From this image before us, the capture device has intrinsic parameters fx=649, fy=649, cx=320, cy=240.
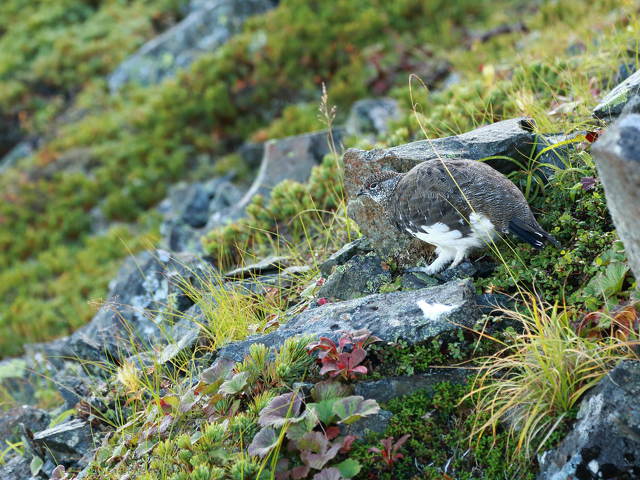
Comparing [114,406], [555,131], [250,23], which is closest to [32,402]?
[114,406]

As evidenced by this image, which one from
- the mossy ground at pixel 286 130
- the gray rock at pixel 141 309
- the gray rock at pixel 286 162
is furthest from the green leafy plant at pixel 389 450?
the gray rock at pixel 286 162

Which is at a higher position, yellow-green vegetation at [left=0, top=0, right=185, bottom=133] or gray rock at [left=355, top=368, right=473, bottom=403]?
yellow-green vegetation at [left=0, top=0, right=185, bottom=133]

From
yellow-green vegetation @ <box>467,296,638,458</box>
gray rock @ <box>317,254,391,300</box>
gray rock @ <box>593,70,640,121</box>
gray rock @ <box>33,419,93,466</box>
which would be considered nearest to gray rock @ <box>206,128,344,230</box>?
gray rock @ <box>317,254,391,300</box>

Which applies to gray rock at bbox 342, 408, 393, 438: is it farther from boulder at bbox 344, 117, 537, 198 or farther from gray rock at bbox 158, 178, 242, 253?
gray rock at bbox 158, 178, 242, 253

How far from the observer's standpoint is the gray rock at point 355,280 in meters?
4.47

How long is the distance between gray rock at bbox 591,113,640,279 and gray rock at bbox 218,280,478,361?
1.01 metres

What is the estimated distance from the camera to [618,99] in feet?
13.6

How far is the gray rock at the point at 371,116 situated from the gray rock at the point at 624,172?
20.0ft

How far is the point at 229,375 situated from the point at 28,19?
15353 millimetres

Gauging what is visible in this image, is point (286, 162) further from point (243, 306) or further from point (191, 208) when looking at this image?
point (243, 306)

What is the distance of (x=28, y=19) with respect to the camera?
1611cm

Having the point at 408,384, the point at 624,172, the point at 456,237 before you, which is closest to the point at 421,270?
the point at 456,237

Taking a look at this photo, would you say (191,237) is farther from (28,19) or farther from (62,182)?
(28,19)

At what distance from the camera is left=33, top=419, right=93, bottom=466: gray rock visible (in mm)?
4617
